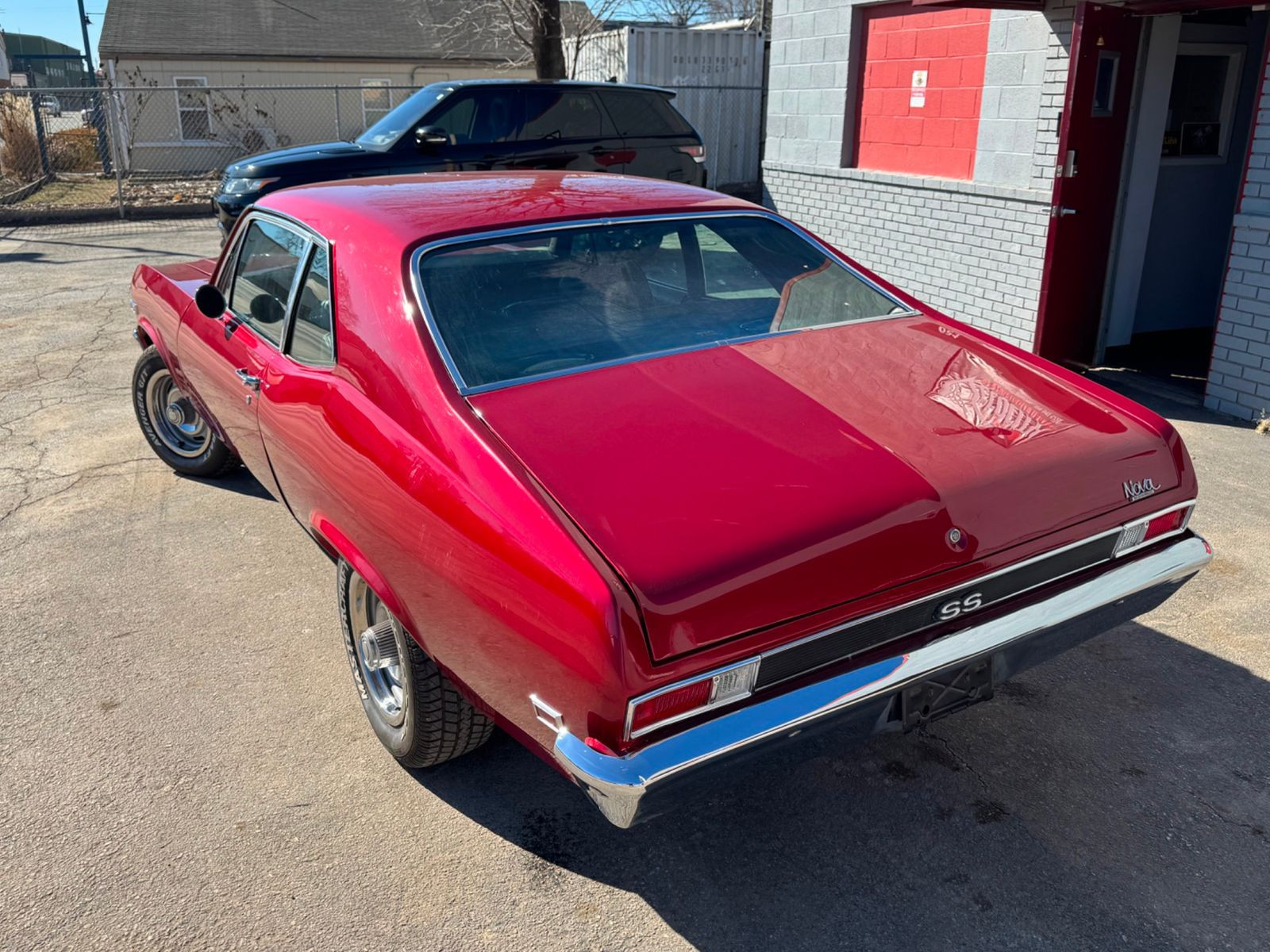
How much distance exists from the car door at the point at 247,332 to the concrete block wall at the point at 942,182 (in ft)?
17.7

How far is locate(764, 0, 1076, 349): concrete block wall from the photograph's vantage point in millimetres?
7324

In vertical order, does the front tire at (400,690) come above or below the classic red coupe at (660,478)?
below

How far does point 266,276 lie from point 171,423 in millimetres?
1938

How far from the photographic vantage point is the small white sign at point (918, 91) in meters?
8.51

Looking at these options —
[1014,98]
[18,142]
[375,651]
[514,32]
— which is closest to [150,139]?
[18,142]

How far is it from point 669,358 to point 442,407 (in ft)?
2.53

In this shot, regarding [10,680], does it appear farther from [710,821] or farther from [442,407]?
[710,821]

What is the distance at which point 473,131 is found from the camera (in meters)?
11.0

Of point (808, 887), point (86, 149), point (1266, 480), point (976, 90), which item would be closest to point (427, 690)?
point (808, 887)

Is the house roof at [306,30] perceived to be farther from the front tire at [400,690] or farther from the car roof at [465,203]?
the front tire at [400,690]

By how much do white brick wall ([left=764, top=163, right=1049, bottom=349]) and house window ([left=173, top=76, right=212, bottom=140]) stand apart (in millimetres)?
19327

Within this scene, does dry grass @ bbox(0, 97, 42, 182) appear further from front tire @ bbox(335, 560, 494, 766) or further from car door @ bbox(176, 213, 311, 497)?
front tire @ bbox(335, 560, 494, 766)

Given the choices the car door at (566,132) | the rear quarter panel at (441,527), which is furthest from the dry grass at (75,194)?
the rear quarter panel at (441,527)

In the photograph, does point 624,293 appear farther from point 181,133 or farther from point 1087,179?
point 181,133
